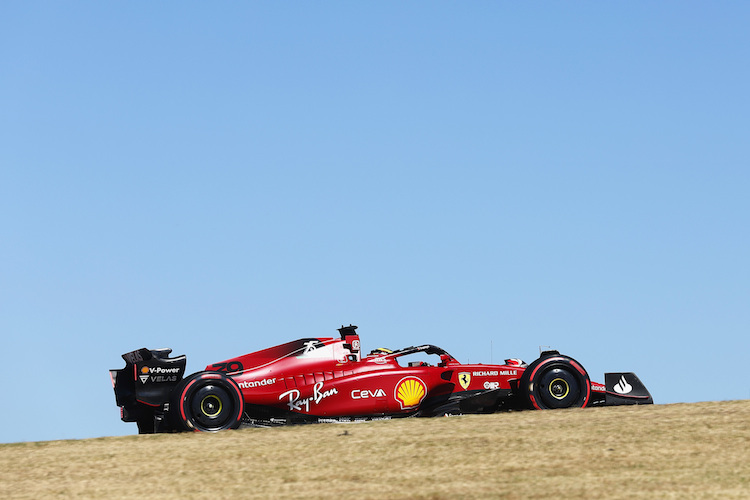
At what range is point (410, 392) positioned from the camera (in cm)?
1599

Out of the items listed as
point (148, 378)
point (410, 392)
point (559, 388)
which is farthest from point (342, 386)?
point (559, 388)

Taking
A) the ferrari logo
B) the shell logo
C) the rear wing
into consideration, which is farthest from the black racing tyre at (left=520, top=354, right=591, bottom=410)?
the rear wing

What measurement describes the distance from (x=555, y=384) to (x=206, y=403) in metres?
6.24

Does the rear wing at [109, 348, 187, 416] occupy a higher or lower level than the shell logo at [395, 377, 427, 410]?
higher

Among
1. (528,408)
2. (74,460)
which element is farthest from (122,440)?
(528,408)

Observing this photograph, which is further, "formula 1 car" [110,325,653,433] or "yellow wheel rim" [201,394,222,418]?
"formula 1 car" [110,325,653,433]

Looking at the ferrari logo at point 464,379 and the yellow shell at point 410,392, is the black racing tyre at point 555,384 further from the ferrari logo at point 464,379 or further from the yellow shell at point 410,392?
the yellow shell at point 410,392

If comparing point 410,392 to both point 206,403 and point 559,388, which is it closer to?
point 559,388

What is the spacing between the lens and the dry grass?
34.5 feet

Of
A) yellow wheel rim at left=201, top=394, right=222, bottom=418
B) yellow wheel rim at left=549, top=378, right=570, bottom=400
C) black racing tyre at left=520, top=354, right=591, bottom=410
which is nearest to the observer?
yellow wheel rim at left=201, top=394, right=222, bottom=418

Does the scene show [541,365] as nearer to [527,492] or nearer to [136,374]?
[527,492]

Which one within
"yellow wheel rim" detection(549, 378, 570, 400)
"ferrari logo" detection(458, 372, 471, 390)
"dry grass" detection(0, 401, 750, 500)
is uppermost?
"ferrari logo" detection(458, 372, 471, 390)

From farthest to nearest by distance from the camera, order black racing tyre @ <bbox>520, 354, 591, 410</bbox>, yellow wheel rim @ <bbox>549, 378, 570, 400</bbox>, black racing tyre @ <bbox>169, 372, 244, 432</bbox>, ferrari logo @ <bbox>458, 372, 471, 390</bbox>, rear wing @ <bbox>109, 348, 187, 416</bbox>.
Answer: ferrari logo @ <bbox>458, 372, 471, 390</bbox> < yellow wheel rim @ <bbox>549, 378, 570, 400</bbox> < black racing tyre @ <bbox>520, 354, 591, 410</bbox> < rear wing @ <bbox>109, 348, 187, 416</bbox> < black racing tyre @ <bbox>169, 372, 244, 432</bbox>

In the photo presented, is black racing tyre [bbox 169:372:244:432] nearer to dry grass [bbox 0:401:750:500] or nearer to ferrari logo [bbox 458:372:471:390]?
dry grass [bbox 0:401:750:500]
